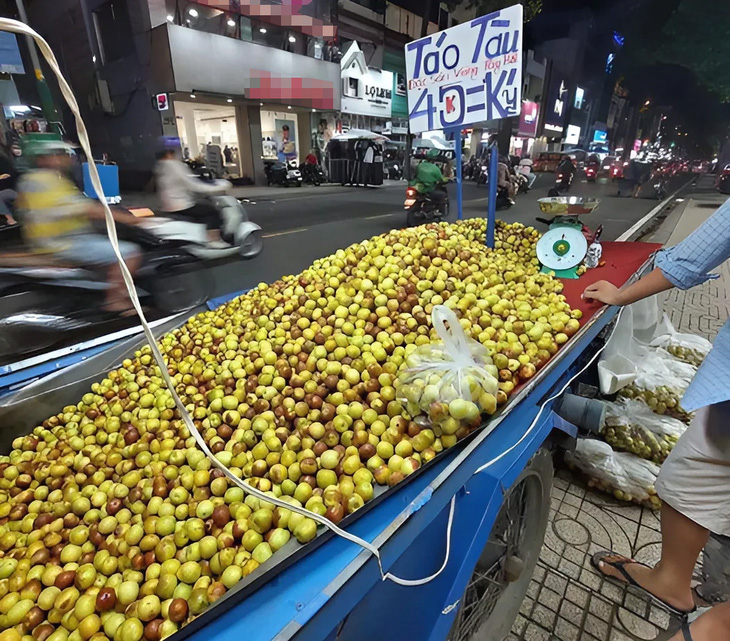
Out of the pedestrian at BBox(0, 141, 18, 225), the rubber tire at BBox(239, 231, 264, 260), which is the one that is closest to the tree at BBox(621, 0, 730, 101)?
the rubber tire at BBox(239, 231, 264, 260)

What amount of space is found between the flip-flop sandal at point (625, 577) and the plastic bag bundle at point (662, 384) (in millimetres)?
1222

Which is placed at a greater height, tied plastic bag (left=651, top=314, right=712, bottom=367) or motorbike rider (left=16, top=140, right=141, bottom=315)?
motorbike rider (left=16, top=140, right=141, bottom=315)

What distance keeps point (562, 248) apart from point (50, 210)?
3667mm

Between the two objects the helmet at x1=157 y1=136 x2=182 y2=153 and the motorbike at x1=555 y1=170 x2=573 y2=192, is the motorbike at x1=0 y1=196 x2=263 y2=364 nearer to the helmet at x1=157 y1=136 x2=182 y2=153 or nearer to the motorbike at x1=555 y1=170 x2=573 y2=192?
the helmet at x1=157 y1=136 x2=182 y2=153

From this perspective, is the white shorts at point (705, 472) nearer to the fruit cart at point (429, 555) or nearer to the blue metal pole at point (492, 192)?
the fruit cart at point (429, 555)

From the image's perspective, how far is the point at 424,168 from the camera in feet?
17.7

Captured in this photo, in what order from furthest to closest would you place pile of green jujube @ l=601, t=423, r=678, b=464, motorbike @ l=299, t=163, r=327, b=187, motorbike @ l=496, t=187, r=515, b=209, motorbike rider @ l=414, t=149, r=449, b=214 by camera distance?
motorbike @ l=496, t=187, r=515, b=209 → motorbike rider @ l=414, t=149, r=449, b=214 → motorbike @ l=299, t=163, r=327, b=187 → pile of green jujube @ l=601, t=423, r=678, b=464

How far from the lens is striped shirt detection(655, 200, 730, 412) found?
4.69 feet

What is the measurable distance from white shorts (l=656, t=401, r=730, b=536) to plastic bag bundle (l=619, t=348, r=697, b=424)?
1450 mm

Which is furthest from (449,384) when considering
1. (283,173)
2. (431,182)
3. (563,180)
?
(563,180)

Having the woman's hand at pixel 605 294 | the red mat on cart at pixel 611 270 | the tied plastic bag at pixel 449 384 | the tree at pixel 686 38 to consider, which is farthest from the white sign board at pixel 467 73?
the tree at pixel 686 38

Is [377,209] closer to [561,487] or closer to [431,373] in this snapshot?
[561,487]

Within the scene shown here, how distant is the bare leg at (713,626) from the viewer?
4.58 feet

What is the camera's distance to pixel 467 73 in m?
2.90
